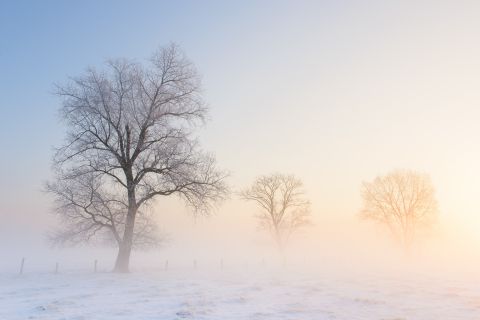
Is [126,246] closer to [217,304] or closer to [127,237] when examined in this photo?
[127,237]

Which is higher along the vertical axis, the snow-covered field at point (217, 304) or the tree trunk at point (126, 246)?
the tree trunk at point (126, 246)

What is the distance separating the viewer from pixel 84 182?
91.6ft

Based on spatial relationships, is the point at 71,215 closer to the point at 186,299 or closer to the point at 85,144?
the point at 85,144

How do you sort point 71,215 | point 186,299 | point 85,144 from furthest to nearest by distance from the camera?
point 71,215 → point 85,144 → point 186,299

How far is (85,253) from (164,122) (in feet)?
243

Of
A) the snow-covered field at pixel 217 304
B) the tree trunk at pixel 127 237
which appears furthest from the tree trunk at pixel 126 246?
the snow-covered field at pixel 217 304

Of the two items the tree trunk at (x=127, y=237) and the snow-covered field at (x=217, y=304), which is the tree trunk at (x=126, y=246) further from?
the snow-covered field at (x=217, y=304)

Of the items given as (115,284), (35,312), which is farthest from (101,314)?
(115,284)

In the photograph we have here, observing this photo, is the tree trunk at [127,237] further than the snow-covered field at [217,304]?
Yes

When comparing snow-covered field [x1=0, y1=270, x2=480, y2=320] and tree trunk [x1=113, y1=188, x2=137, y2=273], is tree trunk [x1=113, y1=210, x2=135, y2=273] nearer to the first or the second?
tree trunk [x1=113, y1=188, x2=137, y2=273]

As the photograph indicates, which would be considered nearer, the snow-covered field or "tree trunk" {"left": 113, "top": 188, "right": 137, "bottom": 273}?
the snow-covered field

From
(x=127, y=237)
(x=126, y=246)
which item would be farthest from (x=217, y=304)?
(x=126, y=246)

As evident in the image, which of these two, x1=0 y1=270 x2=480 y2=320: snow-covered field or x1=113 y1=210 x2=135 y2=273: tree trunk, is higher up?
x1=113 y1=210 x2=135 y2=273: tree trunk

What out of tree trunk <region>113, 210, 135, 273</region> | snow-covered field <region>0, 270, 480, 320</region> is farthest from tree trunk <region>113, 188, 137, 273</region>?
snow-covered field <region>0, 270, 480, 320</region>
